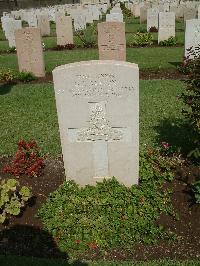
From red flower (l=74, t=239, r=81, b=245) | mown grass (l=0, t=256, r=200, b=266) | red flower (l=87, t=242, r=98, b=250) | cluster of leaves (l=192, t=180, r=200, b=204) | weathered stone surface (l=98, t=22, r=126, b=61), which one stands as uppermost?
weathered stone surface (l=98, t=22, r=126, b=61)

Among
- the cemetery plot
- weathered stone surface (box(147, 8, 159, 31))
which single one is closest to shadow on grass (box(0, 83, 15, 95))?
the cemetery plot

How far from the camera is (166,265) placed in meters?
4.24

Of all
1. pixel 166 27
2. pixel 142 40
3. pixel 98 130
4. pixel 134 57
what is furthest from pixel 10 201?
pixel 166 27

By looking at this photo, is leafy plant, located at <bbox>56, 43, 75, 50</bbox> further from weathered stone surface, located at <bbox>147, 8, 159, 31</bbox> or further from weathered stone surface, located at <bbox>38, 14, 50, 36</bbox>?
weathered stone surface, located at <bbox>147, 8, 159, 31</bbox>

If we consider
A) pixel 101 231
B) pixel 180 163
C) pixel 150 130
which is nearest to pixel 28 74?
pixel 150 130

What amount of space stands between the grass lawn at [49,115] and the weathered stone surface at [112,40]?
145 cm

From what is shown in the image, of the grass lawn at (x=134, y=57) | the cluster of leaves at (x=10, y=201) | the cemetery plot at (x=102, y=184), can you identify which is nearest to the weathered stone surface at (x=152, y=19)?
the grass lawn at (x=134, y=57)

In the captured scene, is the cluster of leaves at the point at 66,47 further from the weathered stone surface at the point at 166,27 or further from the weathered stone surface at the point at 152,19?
the weathered stone surface at the point at 152,19

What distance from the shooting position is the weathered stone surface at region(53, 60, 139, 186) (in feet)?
15.0

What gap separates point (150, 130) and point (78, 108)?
353 cm

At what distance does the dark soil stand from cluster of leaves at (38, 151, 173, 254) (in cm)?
10

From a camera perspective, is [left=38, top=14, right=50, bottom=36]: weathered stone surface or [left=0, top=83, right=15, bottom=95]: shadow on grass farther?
[left=38, top=14, right=50, bottom=36]: weathered stone surface

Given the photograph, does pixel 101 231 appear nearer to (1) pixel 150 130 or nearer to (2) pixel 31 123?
(1) pixel 150 130

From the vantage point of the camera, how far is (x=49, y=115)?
30.4 ft
